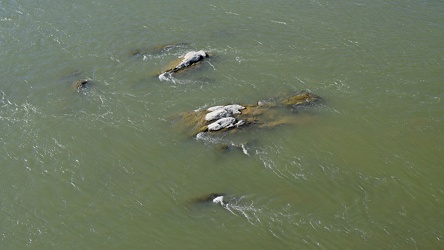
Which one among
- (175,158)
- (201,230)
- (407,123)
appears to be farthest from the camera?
(407,123)

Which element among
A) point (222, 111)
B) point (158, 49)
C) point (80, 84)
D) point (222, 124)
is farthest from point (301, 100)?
point (80, 84)

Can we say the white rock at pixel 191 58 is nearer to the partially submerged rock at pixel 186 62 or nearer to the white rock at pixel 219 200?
the partially submerged rock at pixel 186 62

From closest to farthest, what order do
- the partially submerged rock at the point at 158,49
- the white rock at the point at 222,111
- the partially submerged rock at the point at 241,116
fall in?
the partially submerged rock at the point at 241,116, the white rock at the point at 222,111, the partially submerged rock at the point at 158,49

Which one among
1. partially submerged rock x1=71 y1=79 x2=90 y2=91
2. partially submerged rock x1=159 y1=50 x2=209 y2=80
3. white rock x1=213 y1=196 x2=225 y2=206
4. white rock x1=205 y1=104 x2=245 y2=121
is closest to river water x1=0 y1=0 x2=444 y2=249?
white rock x1=213 y1=196 x2=225 y2=206

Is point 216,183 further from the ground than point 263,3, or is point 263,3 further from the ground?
point 263,3

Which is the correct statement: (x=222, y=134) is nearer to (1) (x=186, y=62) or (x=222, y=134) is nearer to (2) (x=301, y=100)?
(2) (x=301, y=100)

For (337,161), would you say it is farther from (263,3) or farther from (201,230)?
(263,3)

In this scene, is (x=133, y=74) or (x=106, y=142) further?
(x=133, y=74)

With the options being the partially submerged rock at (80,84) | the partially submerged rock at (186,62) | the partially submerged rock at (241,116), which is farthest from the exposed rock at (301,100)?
the partially submerged rock at (80,84)

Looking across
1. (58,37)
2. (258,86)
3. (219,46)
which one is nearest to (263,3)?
(219,46)
